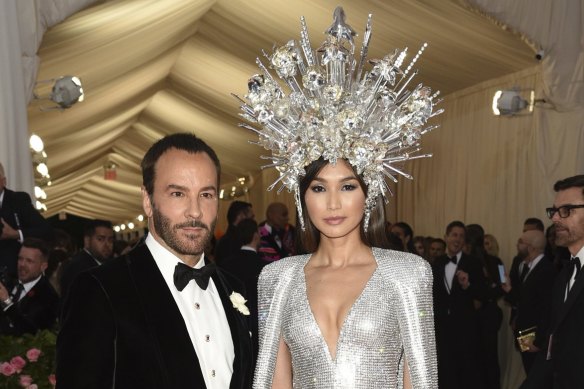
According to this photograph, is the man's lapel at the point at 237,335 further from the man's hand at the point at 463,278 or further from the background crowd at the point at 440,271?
the man's hand at the point at 463,278

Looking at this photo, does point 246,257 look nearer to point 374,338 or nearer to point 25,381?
point 25,381

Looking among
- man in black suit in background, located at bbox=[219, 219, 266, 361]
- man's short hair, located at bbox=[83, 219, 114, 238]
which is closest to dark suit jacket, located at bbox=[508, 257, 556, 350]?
man in black suit in background, located at bbox=[219, 219, 266, 361]

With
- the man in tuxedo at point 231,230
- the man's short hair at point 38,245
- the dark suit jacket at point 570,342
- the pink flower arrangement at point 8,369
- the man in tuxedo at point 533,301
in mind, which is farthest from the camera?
the man in tuxedo at point 231,230

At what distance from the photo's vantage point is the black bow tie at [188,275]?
3.35 meters

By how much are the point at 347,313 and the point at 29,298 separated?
316cm

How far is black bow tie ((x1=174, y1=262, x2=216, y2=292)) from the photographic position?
335 cm

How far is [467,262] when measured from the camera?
33.2 ft

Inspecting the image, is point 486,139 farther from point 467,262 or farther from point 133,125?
point 133,125

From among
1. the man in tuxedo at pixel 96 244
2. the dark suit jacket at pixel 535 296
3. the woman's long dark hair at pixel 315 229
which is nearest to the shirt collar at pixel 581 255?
the dark suit jacket at pixel 535 296

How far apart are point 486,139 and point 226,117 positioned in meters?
6.05

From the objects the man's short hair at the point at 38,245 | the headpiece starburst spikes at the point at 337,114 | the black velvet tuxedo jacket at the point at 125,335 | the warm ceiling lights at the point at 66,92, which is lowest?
the black velvet tuxedo jacket at the point at 125,335

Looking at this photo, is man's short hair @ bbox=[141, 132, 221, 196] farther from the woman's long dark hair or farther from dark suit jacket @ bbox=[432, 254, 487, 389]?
dark suit jacket @ bbox=[432, 254, 487, 389]

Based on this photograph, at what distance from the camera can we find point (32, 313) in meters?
6.22

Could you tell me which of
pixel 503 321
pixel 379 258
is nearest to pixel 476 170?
pixel 503 321
